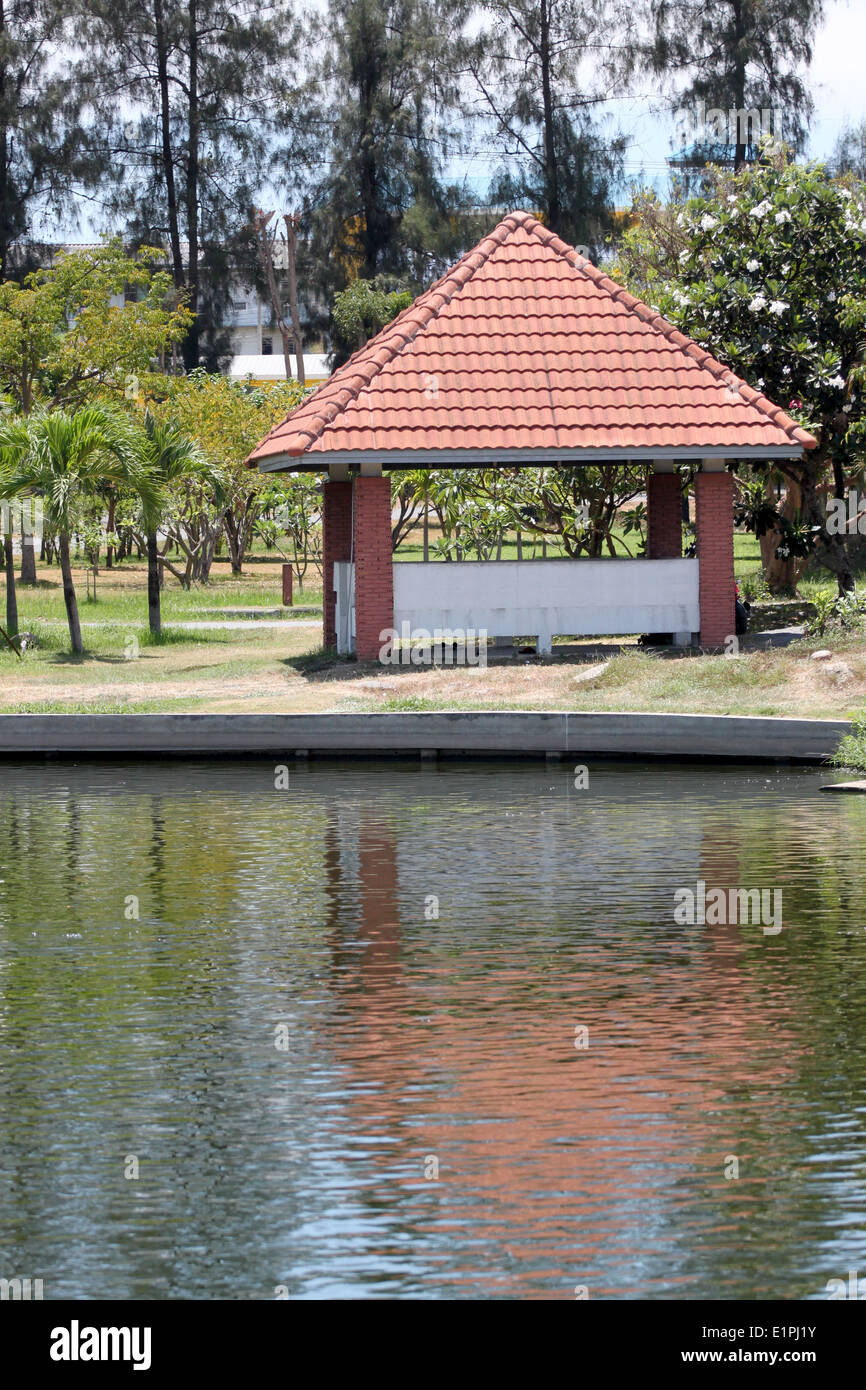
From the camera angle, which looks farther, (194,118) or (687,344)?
(194,118)

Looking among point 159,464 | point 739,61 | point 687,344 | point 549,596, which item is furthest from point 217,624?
point 739,61

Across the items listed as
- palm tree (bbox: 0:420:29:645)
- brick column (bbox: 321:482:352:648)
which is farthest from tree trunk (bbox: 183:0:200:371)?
brick column (bbox: 321:482:352:648)

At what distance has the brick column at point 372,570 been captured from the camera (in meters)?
24.9

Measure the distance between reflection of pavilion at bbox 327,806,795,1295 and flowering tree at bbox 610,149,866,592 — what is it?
1755cm

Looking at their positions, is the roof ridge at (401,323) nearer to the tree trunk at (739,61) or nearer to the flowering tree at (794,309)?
the flowering tree at (794,309)

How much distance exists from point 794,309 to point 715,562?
5465mm

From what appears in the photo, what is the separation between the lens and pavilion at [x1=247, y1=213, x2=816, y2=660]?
24625 mm

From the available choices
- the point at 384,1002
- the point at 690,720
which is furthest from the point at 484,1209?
the point at 690,720

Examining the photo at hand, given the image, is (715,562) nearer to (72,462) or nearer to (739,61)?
(72,462)

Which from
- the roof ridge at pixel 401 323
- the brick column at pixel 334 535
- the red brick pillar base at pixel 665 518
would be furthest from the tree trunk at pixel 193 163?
the red brick pillar base at pixel 665 518

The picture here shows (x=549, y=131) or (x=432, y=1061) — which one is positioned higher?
(x=549, y=131)

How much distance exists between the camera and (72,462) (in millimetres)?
27188

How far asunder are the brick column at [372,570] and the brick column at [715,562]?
4.43m

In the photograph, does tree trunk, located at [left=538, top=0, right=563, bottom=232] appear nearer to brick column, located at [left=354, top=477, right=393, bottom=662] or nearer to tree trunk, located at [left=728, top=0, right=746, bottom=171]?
tree trunk, located at [left=728, top=0, right=746, bottom=171]
